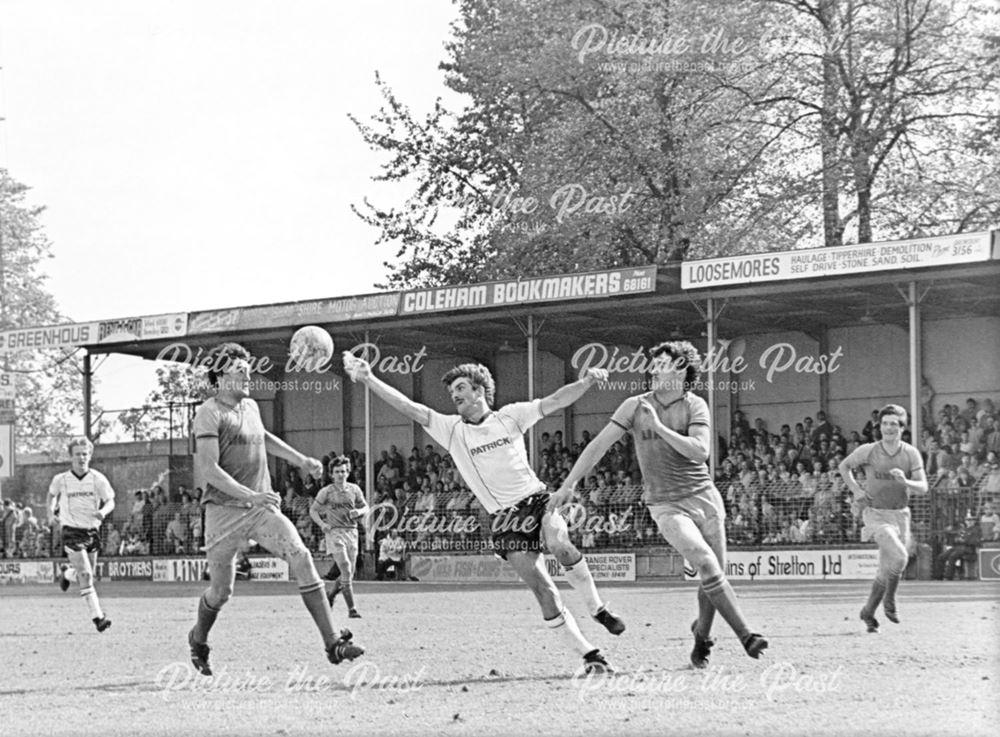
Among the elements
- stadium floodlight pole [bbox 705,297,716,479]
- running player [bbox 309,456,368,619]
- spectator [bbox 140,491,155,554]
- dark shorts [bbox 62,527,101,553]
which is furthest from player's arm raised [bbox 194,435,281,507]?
spectator [bbox 140,491,155,554]

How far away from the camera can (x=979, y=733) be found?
7.80 m

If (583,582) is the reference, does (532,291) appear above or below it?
above

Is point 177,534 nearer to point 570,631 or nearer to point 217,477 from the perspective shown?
point 217,477

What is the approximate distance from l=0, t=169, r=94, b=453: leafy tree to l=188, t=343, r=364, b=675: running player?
51456 millimetres

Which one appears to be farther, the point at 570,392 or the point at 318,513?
the point at 318,513

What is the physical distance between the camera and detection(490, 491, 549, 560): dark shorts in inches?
413

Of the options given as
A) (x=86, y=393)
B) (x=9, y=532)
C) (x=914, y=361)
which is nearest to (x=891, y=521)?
(x=914, y=361)

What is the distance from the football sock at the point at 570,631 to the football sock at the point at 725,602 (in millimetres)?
891

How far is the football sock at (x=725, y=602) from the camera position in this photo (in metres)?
9.85

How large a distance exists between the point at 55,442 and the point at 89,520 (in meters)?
46.8

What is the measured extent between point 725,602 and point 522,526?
1437 millimetres

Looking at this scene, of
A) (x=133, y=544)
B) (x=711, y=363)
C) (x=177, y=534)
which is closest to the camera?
(x=711, y=363)

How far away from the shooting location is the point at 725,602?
991 centimetres

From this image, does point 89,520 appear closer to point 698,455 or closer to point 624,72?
point 698,455
